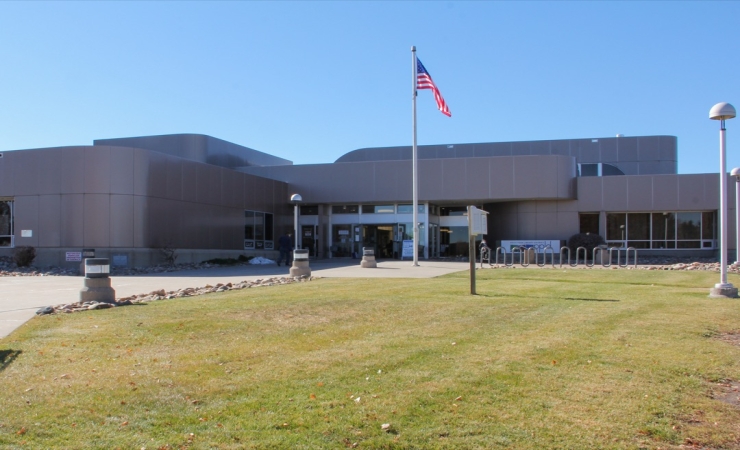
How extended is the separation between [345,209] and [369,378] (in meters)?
34.4

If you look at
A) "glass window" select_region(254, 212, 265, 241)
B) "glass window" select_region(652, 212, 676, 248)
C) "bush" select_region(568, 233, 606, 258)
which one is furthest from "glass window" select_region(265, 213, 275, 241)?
"glass window" select_region(652, 212, 676, 248)

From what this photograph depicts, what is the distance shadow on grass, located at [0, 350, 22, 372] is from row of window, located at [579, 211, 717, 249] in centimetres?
3544

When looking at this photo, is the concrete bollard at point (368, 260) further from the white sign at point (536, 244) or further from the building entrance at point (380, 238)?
the white sign at point (536, 244)

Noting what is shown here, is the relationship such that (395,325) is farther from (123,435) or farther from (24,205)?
(24,205)

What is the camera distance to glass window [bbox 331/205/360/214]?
4041 cm

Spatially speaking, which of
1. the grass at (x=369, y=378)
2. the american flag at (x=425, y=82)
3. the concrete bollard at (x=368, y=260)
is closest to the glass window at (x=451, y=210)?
the american flag at (x=425, y=82)

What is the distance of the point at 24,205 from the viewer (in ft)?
92.7

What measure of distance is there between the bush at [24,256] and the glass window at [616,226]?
98.7 ft

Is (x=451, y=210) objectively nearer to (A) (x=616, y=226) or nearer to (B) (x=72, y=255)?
(A) (x=616, y=226)

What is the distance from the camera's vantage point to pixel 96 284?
12703 millimetres

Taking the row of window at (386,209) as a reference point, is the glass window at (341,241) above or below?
below

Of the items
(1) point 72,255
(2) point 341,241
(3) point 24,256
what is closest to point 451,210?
(2) point 341,241

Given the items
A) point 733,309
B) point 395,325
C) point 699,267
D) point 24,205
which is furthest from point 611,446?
point 24,205

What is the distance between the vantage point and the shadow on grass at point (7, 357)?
6.94m
